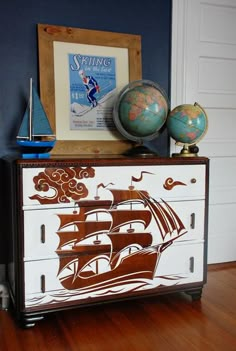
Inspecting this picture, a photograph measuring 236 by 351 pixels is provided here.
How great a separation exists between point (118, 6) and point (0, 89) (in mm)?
953

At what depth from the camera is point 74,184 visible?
1.92 meters

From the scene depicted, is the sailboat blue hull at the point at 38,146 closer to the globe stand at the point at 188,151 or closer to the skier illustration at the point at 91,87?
the skier illustration at the point at 91,87

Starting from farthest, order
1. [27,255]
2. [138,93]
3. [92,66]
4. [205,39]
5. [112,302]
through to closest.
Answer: [205,39] → [92,66] → [138,93] → [112,302] → [27,255]

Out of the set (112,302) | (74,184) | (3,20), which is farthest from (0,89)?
(112,302)

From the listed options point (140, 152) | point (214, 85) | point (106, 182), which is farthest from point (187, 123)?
point (214, 85)

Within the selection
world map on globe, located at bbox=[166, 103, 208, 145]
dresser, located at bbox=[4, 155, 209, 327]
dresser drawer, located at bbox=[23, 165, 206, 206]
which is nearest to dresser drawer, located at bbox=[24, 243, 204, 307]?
dresser, located at bbox=[4, 155, 209, 327]

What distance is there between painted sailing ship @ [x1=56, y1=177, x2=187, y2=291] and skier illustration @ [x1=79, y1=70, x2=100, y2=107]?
2.34 ft

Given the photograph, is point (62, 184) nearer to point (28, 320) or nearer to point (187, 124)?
point (28, 320)

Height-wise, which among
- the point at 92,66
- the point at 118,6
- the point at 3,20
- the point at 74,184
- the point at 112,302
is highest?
the point at 118,6

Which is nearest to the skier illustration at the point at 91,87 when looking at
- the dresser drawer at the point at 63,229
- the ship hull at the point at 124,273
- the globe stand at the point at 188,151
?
the globe stand at the point at 188,151

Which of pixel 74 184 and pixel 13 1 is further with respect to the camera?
pixel 13 1

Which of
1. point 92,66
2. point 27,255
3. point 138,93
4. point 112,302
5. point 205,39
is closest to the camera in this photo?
point 27,255

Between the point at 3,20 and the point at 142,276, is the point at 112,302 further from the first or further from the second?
the point at 3,20

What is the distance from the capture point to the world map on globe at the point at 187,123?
2182 mm
